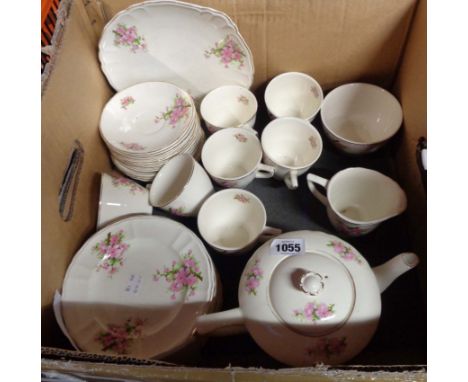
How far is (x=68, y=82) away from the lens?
2.35 feet

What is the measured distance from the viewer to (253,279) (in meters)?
0.53

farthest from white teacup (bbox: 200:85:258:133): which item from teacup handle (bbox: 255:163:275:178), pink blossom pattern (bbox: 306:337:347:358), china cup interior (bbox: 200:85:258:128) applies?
pink blossom pattern (bbox: 306:337:347:358)

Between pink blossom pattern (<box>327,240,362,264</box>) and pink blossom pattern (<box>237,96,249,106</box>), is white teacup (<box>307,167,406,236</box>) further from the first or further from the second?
pink blossom pattern (<box>237,96,249,106</box>)

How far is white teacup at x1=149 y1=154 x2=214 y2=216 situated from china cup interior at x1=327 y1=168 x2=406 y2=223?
24 centimetres

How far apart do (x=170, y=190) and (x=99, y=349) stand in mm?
300

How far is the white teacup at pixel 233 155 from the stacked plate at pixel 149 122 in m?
0.04

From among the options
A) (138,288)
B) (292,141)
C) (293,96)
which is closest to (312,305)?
(138,288)

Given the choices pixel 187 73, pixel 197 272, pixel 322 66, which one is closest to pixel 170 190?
pixel 197 272

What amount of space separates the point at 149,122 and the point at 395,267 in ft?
1.85

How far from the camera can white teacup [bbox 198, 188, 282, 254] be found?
0.73 m

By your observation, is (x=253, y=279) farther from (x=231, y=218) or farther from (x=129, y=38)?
(x=129, y=38)

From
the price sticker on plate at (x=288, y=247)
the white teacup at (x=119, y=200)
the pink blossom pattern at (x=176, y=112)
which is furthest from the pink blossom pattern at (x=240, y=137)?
the price sticker on plate at (x=288, y=247)

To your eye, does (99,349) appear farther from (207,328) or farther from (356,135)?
(356,135)

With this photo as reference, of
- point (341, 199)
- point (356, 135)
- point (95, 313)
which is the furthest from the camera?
point (356, 135)
